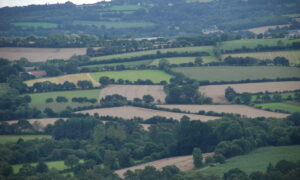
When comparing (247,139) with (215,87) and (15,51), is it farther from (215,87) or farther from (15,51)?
(15,51)

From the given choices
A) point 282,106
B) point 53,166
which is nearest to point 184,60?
point 282,106

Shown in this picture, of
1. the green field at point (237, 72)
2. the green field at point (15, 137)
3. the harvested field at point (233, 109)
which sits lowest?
the green field at point (15, 137)

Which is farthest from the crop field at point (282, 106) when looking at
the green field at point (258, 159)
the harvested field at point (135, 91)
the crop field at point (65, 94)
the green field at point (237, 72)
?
the crop field at point (65, 94)

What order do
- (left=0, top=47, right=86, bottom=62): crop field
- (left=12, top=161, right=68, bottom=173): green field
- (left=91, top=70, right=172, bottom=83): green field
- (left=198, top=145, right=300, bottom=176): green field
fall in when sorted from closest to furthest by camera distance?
(left=198, top=145, right=300, bottom=176): green field, (left=12, top=161, right=68, bottom=173): green field, (left=91, top=70, right=172, bottom=83): green field, (left=0, top=47, right=86, bottom=62): crop field

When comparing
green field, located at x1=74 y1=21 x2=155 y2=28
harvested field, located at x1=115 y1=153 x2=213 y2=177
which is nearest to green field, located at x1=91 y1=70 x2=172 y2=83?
harvested field, located at x1=115 y1=153 x2=213 y2=177

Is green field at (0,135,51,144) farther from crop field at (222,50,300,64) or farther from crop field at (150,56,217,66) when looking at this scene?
crop field at (222,50,300,64)

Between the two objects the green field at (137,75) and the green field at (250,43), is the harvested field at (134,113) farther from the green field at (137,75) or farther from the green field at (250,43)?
the green field at (250,43)

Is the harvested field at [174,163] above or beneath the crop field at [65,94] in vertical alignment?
beneath

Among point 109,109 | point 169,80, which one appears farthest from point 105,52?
point 109,109
